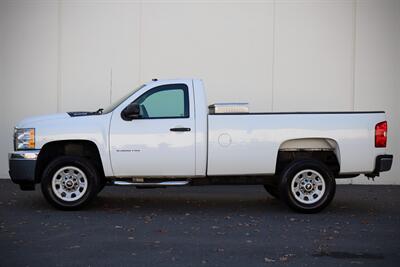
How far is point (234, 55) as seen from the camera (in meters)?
14.8

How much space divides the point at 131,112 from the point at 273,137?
7.01 ft

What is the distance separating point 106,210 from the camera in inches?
401

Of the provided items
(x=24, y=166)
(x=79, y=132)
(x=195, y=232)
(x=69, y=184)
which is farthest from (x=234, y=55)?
(x=195, y=232)

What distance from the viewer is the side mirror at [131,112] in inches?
386

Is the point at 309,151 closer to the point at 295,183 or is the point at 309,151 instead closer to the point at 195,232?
the point at 295,183

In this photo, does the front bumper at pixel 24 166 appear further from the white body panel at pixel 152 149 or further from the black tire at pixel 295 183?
the black tire at pixel 295 183

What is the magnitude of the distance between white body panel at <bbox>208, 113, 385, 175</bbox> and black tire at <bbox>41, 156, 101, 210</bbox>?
1758 mm

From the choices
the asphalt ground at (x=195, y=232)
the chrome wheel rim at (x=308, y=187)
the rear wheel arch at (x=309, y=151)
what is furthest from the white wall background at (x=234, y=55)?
the chrome wheel rim at (x=308, y=187)

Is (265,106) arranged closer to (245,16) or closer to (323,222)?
(245,16)

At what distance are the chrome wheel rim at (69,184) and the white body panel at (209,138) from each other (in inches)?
17.1

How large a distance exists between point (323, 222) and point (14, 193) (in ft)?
19.7

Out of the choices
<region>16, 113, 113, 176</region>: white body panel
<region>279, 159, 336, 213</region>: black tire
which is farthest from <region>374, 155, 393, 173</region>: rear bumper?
<region>16, 113, 113, 176</region>: white body panel

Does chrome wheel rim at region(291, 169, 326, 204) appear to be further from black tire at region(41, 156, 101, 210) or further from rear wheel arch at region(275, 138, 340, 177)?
black tire at region(41, 156, 101, 210)

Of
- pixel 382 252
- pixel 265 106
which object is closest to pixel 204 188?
pixel 265 106
